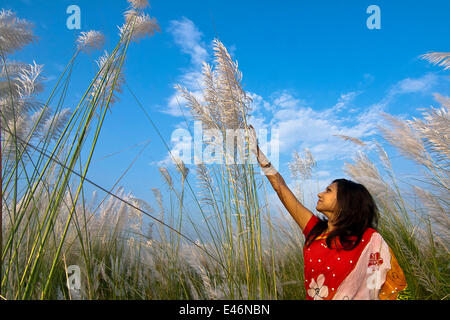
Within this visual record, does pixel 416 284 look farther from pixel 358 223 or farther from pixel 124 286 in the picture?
pixel 124 286

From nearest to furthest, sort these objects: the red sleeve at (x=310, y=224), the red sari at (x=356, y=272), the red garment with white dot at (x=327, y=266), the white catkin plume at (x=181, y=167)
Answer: the red sari at (x=356, y=272)
the red garment with white dot at (x=327, y=266)
the red sleeve at (x=310, y=224)
the white catkin plume at (x=181, y=167)

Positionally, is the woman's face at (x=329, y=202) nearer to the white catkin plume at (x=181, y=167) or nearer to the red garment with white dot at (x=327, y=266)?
the red garment with white dot at (x=327, y=266)

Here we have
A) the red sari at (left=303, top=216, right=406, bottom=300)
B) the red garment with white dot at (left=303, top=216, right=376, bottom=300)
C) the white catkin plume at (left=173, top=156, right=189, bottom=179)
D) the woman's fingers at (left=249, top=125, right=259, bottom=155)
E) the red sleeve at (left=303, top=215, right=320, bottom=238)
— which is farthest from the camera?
the white catkin plume at (left=173, top=156, right=189, bottom=179)

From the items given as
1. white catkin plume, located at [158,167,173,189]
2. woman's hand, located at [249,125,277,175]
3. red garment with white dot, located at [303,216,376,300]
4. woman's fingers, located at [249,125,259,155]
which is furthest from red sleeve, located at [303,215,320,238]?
white catkin plume, located at [158,167,173,189]

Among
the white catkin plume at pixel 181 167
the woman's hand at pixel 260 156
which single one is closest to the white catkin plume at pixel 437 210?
the woman's hand at pixel 260 156

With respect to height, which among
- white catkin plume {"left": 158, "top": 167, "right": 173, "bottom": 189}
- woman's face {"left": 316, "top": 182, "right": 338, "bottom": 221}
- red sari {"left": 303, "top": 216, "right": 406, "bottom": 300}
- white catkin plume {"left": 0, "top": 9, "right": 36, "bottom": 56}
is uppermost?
white catkin plume {"left": 0, "top": 9, "right": 36, "bottom": 56}

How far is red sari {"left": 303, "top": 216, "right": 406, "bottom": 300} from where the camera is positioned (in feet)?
5.41

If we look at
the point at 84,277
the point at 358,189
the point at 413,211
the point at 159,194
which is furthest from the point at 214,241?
the point at 413,211

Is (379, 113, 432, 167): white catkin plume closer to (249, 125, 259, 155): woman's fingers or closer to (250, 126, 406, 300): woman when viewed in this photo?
(250, 126, 406, 300): woman

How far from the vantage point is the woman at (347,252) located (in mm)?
1673

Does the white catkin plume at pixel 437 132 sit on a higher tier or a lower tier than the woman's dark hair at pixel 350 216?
higher
